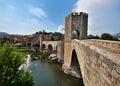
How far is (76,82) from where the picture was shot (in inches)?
568

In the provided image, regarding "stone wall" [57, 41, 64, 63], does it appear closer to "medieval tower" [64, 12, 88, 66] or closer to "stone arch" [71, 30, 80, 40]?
"stone arch" [71, 30, 80, 40]

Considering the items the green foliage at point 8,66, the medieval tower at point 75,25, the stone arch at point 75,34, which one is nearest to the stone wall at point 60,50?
the stone arch at point 75,34

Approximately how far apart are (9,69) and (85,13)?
1181 cm

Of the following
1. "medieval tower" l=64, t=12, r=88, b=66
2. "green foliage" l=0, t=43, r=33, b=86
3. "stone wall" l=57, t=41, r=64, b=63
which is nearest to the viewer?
"green foliage" l=0, t=43, r=33, b=86

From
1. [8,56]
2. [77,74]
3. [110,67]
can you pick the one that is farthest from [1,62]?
[77,74]

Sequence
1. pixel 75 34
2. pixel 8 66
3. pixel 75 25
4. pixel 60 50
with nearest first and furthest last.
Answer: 1. pixel 8 66
2. pixel 75 25
3. pixel 75 34
4. pixel 60 50

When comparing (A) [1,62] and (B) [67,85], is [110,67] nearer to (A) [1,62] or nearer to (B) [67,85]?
(A) [1,62]

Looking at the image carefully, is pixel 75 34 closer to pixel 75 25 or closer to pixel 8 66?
pixel 75 25

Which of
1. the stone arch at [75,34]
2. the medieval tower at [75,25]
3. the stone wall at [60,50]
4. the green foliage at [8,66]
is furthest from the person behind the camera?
the stone wall at [60,50]

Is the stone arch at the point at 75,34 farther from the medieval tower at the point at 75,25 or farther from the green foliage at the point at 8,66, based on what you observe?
the green foliage at the point at 8,66

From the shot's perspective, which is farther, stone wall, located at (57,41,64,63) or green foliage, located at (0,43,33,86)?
stone wall, located at (57,41,64,63)

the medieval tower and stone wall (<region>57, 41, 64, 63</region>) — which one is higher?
the medieval tower

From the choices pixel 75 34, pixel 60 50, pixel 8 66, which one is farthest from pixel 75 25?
pixel 8 66

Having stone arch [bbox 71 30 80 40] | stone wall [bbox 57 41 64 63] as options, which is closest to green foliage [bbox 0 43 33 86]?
stone arch [bbox 71 30 80 40]
